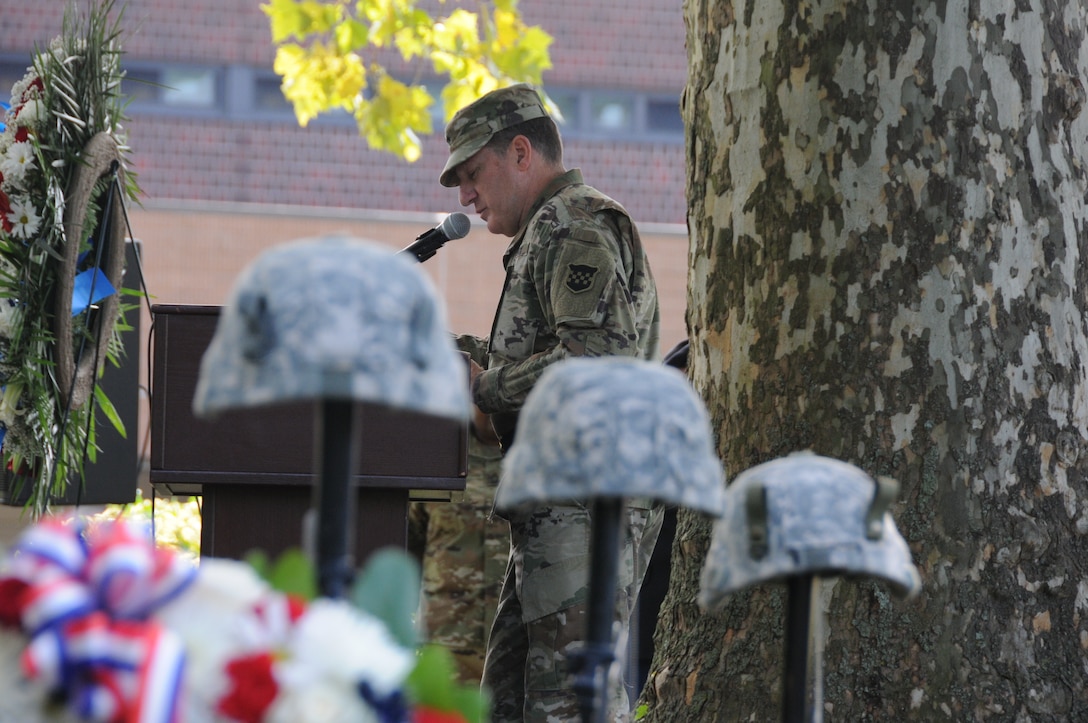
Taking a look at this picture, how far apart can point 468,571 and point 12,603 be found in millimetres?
5191

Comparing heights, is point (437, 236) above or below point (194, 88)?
below

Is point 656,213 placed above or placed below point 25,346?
above

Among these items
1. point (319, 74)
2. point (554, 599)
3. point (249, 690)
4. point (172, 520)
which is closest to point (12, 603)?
point (249, 690)

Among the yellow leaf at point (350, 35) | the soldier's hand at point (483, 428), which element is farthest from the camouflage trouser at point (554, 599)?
the yellow leaf at point (350, 35)

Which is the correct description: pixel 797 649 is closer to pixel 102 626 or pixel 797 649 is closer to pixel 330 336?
pixel 330 336

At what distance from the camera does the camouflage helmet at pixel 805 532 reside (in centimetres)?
148

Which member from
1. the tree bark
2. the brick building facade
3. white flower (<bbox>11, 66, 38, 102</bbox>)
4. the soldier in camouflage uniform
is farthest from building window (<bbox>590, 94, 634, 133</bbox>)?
the tree bark

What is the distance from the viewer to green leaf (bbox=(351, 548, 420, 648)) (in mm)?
1354

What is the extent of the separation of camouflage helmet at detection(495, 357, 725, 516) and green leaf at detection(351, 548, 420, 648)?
0.13m

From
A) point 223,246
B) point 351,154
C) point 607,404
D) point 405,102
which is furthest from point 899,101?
point 351,154

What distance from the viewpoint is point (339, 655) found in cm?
117

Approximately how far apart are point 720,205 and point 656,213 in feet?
37.9

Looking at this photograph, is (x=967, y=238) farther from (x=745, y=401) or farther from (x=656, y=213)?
(x=656, y=213)

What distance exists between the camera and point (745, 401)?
3.30 metres
